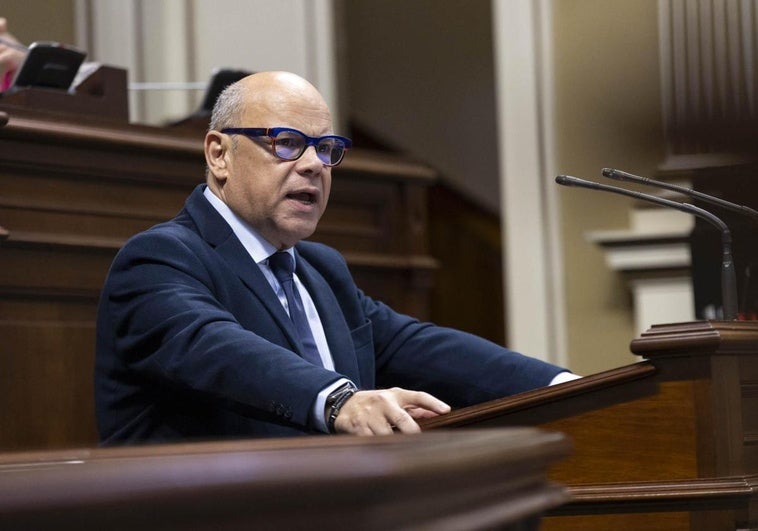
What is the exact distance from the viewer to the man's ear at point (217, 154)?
2.35m

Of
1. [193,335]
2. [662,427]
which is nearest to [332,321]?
[193,335]

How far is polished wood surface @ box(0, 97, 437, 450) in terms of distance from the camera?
107 inches

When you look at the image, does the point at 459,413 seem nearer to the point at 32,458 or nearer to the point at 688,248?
the point at 32,458

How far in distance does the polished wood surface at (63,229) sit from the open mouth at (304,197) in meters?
0.68

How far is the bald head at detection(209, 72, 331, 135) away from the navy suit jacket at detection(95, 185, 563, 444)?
0.16 metres

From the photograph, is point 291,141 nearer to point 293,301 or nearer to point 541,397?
point 293,301

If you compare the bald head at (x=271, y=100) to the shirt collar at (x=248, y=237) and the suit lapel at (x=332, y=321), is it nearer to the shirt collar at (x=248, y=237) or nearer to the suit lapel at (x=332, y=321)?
the shirt collar at (x=248, y=237)

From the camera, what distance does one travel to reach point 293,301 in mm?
2314

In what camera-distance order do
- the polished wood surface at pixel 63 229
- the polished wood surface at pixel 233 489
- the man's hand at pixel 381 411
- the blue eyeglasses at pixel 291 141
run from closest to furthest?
the polished wood surface at pixel 233 489 < the man's hand at pixel 381 411 < the blue eyeglasses at pixel 291 141 < the polished wood surface at pixel 63 229

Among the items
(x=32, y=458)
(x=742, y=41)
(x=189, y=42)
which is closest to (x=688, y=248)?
(x=742, y=41)

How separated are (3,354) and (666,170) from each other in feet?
8.26

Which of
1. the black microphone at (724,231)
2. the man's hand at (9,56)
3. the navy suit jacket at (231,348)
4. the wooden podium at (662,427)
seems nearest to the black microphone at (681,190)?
the black microphone at (724,231)

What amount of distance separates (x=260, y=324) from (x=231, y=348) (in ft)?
1.02

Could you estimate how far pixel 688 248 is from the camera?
14.5ft
